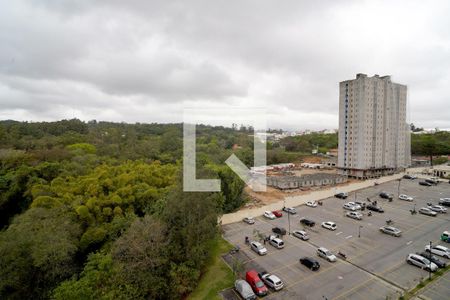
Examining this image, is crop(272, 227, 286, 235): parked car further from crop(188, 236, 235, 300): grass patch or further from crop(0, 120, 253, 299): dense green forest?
crop(0, 120, 253, 299): dense green forest

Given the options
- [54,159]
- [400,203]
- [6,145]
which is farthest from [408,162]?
[6,145]

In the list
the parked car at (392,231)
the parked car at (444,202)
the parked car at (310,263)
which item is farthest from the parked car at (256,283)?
the parked car at (444,202)

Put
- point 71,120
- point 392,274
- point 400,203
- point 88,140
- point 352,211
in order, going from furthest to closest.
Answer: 1. point 71,120
2. point 88,140
3. point 400,203
4. point 352,211
5. point 392,274

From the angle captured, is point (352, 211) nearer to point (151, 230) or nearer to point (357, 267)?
point (357, 267)

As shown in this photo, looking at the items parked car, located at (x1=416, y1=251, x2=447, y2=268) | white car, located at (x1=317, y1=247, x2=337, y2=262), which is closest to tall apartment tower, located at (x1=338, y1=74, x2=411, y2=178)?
parked car, located at (x1=416, y1=251, x2=447, y2=268)

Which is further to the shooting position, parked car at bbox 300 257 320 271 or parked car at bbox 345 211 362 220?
parked car at bbox 345 211 362 220

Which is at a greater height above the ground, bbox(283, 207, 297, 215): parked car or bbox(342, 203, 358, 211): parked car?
bbox(342, 203, 358, 211): parked car

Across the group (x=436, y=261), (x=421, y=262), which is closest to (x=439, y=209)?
(x=436, y=261)
